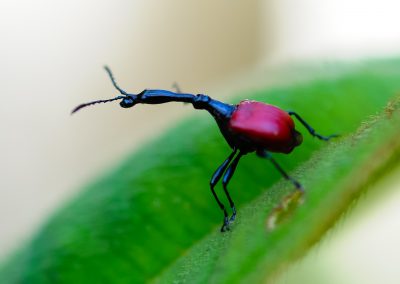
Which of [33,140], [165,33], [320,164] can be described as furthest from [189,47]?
[320,164]

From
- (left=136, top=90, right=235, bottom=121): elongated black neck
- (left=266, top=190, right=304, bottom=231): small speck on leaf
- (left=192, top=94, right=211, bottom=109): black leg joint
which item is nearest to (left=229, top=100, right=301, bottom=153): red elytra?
(left=136, top=90, right=235, bottom=121): elongated black neck

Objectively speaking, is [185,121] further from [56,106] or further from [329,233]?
[56,106]

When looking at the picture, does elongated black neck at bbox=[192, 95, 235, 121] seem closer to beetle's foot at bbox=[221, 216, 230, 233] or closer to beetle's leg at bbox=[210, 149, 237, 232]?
beetle's leg at bbox=[210, 149, 237, 232]

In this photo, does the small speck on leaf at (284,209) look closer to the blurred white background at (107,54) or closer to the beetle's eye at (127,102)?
the beetle's eye at (127,102)

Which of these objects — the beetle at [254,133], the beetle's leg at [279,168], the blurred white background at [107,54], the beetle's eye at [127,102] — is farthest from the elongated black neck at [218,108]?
the blurred white background at [107,54]

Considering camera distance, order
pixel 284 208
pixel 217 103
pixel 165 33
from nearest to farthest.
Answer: pixel 284 208
pixel 217 103
pixel 165 33

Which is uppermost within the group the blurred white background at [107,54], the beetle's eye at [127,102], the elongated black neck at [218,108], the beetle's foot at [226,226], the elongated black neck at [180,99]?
the beetle's eye at [127,102]

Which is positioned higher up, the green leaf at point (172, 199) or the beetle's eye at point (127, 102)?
the beetle's eye at point (127, 102)
